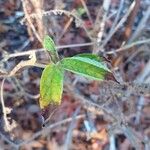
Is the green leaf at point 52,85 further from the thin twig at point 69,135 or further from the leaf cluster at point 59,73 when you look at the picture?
the thin twig at point 69,135

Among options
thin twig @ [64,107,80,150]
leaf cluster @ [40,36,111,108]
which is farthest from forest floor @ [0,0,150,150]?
leaf cluster @ [40,36,111,108]

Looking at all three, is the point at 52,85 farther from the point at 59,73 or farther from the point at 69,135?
the point at 69,135

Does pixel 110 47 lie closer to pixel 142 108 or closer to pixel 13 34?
pixel 142 108

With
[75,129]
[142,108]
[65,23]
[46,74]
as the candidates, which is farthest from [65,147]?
[46,74]

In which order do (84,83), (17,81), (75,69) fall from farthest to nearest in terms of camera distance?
(84,83) < (17,81) < (75,69)

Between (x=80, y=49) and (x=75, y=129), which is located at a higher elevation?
(x=80, y=49)

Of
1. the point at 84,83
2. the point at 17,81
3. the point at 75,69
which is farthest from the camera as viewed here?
the point at 84,83

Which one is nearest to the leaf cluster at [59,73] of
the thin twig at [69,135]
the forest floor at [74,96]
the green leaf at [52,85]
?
the green leaf at [52,85]

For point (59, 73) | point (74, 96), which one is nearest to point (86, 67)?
point (59, 73)

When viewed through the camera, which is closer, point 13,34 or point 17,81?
point 17,81
